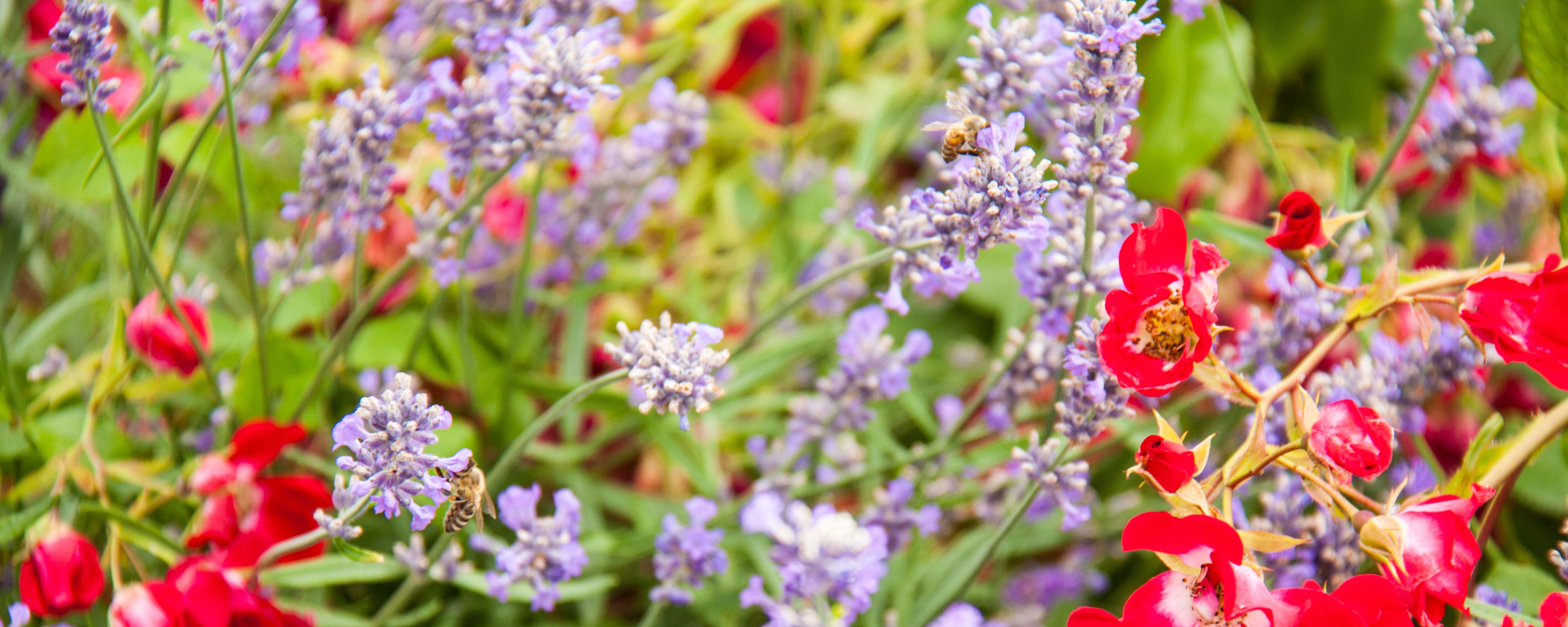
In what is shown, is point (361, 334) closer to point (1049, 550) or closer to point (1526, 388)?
point (1049, 550)

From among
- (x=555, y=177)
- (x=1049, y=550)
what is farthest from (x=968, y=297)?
(x=555, y=177)

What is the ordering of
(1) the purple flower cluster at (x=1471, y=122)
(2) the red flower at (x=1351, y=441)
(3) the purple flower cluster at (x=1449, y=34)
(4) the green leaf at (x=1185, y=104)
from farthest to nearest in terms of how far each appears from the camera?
1. (4) the green leaf at (x=1185, y=104)
2. (1) the purple flower cluster at (x=1471, y=122)
3. (3) the purple flower cluster at (x=1449, y=34)
4. (2) the red flower at (x=1351, y=441)

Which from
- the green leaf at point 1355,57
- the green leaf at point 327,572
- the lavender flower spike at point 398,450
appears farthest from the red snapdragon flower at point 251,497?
the green leaf at point 1355,57

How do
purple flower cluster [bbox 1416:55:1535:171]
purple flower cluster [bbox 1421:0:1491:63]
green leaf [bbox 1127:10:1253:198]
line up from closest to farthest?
purple flower cluster [bbox 1421:0:1491:63]
purple flower cluster [bbox 1416:55:1535:171]
green leaf [bbox 1127:10:1253:198]

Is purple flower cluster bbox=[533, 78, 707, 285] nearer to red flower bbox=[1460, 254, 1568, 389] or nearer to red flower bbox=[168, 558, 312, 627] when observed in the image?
red flower bbox=[168, 558, 312, 627]

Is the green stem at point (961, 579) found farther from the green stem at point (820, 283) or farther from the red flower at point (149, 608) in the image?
the red flower at point (149, 608)

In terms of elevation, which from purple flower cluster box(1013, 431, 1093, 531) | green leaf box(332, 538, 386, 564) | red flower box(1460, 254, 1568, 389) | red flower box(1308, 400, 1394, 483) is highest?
red flower box(1460, 254, 1568, 389)

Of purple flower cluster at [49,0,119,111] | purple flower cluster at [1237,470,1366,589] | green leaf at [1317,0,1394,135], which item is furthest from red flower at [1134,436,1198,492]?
green leaf at [1317,0,1394,135]
